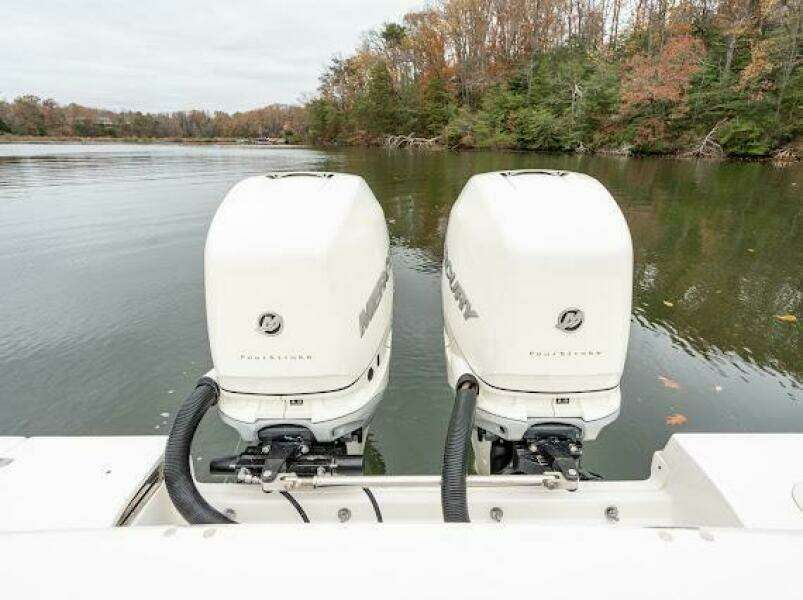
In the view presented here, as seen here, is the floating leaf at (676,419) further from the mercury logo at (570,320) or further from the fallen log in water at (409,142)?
the fallen log in water at (409,142)

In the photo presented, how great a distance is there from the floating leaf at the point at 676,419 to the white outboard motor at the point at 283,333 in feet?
6.32

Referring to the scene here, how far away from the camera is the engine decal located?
1791 millimetres

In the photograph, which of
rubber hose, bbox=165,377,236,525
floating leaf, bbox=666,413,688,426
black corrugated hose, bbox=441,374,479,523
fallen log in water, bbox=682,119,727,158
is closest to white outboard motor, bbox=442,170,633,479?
black corrugated hose, bbox=441,374,479,523

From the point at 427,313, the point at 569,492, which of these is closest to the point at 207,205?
the point at 427,313

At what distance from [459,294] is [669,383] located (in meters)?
1.92

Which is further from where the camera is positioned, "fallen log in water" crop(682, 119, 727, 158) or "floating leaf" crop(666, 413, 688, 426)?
"fallen log in water" crop(682, 119, 727, 158)

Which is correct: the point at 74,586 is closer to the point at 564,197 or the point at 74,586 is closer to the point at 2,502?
the point at 2,502

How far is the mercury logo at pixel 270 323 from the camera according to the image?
60.8 inches

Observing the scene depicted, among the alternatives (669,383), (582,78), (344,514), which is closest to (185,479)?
(344,514)

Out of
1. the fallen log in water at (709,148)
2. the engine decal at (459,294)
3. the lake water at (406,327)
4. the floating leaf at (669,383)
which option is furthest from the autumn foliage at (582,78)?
the engine decal at (459,294)

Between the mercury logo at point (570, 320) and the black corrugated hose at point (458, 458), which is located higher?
the mercury logo at point (570, 320)

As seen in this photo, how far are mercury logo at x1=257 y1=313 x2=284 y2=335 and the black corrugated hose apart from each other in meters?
0.63

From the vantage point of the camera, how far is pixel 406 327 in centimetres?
381

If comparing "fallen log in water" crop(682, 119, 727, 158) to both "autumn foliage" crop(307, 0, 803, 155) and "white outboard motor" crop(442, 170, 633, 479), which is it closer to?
"autumn foliage" crop(307, 0, 803, 155)
